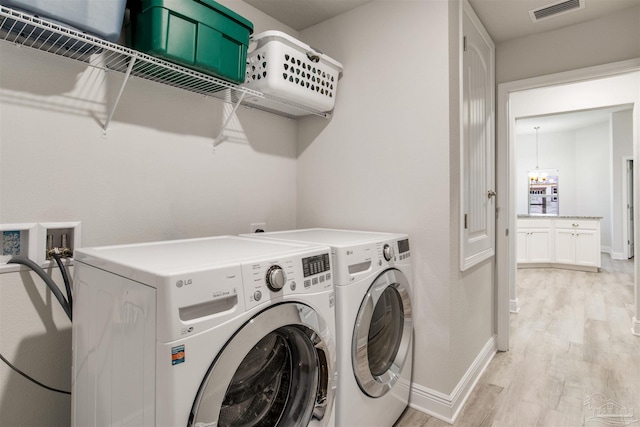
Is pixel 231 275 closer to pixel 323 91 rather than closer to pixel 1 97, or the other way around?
pixel 1 97

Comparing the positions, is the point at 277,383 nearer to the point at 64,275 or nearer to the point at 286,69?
the point at 64,275

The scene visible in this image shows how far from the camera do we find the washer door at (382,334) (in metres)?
1.41

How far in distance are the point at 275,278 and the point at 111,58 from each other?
1.16m

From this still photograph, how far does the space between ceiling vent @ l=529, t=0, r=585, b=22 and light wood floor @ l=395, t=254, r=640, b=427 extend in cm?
232

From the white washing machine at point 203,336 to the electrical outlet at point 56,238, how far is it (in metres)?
0.25

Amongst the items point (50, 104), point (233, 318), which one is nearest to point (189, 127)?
point (50, 104)

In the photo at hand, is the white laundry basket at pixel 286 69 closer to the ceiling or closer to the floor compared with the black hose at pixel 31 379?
closer to the ceiling

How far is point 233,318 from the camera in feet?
2.92

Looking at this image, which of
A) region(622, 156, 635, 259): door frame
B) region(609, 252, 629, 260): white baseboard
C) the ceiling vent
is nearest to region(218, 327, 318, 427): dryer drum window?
the ceiling vent

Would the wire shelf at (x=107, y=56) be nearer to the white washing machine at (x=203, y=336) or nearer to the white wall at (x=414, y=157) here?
the white wall at (x=414, y=157)

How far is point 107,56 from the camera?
1.36 metres

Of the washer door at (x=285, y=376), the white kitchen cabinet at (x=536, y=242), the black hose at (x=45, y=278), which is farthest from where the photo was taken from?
the white kitchen cabinet at (x=536, y=242)

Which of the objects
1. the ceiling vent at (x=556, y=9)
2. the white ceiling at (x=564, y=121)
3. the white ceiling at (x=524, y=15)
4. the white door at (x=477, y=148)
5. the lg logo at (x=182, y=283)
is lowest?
the lg logo at (x=182, y=283)

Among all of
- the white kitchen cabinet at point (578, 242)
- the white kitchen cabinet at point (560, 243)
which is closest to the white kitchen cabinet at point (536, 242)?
the white kitchen cabinet at point (560, 243)
